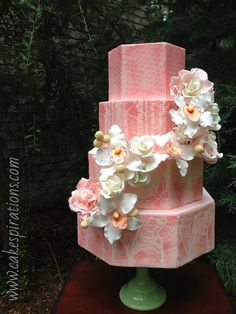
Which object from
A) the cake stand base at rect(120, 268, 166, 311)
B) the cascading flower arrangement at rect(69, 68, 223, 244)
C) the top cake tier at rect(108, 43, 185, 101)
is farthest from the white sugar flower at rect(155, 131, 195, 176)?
the cake stand base at rect(120, 268, 166, 311)

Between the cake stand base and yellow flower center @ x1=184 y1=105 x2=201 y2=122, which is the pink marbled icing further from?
the cake stand base

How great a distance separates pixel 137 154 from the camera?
0.71 m

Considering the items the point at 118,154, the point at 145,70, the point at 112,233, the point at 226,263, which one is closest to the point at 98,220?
the point at 112,233

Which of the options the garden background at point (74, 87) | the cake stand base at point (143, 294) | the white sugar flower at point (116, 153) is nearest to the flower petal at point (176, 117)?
the white sugar flower at point (116, 153)

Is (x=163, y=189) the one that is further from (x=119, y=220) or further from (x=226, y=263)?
(x=226, y=263)

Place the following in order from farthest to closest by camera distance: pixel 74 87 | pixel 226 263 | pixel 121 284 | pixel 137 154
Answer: pixel 74 87
pixel 226 263
pixel 121 284
pixel 137 154

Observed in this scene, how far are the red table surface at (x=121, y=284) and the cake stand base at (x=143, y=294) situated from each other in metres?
0.01

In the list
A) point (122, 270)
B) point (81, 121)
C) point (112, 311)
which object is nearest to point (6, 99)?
point (81, 121)

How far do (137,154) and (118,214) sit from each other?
0.14 m

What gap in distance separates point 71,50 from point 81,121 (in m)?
0.35

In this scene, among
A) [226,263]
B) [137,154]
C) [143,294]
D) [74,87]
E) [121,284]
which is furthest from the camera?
[74,87]

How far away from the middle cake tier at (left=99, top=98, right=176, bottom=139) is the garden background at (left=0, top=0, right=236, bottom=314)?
21.5 inches

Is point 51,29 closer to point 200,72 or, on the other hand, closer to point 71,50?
point 71,50

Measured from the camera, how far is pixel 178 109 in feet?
2.50
